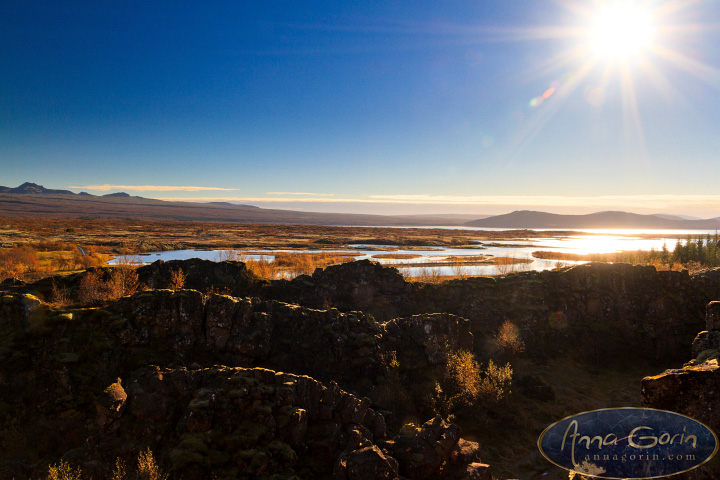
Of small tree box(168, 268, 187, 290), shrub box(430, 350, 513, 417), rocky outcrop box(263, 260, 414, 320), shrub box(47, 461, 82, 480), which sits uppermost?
small tree box(168, 268, 187, 290)

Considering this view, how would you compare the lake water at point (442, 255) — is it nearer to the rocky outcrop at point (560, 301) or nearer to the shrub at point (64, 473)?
the rocky outcrop at point (560, 301)

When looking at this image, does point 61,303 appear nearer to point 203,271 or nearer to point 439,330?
point 203,271

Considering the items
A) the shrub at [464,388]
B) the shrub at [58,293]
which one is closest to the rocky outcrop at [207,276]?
the shrub at [58,293]

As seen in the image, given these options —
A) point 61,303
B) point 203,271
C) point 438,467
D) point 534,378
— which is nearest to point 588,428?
point 534,378

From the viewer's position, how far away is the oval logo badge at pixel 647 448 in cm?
952

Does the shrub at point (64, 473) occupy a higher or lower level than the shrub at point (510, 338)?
higher

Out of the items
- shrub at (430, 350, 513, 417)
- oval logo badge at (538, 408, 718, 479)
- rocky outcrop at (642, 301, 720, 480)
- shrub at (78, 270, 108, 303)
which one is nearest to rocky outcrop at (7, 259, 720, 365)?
shrub at (78, 270, 108, 303)

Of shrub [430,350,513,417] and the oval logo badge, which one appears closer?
the oval logo badge

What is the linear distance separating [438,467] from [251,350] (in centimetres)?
854

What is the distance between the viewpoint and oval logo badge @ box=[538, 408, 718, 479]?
9516 mm

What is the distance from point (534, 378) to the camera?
19.5 m

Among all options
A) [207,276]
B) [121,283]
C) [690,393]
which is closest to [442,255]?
[207,276]

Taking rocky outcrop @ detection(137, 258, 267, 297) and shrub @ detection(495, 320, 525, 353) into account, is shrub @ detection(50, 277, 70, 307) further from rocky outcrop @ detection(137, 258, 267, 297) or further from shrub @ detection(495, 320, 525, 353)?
shrub @ detection(495, 320, 525, 353)

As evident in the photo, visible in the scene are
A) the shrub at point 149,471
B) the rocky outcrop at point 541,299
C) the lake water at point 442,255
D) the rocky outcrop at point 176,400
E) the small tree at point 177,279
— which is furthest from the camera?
the lake water at point 442,255
